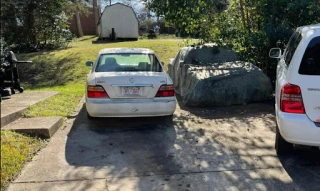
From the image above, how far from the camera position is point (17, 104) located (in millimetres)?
6707

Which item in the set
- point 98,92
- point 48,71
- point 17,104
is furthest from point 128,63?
point 48,71

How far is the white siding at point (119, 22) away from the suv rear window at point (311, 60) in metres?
24.5

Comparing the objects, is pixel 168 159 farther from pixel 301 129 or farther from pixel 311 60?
pixel 311 60

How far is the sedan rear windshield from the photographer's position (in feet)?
21.6

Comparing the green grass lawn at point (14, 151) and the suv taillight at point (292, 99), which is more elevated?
the suv taillight at point (292, 99)

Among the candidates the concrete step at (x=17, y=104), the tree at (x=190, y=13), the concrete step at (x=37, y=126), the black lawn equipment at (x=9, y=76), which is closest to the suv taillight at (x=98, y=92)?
the concrete step at (x=37, y=126)

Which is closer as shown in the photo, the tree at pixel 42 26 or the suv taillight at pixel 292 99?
the suv taillight at pixel 292 99

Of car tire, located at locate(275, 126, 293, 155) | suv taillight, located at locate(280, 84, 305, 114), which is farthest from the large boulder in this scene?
suv taillight, located at locate(280, 84, 305, 114)

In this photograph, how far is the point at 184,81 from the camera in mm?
8914

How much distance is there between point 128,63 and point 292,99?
3773mm

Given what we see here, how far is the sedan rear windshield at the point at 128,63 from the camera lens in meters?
6.59

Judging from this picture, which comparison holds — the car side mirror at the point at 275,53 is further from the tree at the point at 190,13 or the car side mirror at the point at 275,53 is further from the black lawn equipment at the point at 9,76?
the black lawn equipment at the point at 9,76

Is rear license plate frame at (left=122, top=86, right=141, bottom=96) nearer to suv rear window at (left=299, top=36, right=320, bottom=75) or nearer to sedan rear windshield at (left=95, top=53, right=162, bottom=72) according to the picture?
sedan rear windshield at (left=95, top=53, right=162, bottom=72)

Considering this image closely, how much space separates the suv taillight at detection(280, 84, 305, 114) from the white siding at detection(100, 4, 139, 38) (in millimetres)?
24586
